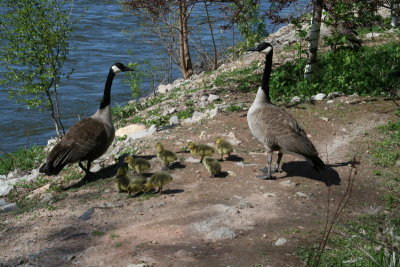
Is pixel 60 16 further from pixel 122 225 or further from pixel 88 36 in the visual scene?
pixel 88 36

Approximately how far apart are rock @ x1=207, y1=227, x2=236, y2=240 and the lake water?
8.44m

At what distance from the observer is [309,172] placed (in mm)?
7844

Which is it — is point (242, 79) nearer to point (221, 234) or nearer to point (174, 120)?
point (174, 120)

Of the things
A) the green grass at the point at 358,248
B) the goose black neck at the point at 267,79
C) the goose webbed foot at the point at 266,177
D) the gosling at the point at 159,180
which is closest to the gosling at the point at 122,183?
the gosling at the point at 159,180

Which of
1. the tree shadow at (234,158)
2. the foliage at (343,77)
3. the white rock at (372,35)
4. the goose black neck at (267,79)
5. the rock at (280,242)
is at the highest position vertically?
the goose black neck at (267,79)

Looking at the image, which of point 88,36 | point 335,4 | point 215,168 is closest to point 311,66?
point 335,4

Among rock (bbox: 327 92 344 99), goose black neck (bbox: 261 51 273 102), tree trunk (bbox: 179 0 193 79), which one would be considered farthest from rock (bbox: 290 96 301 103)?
tree trunk (bbox: 179 0 193 79)

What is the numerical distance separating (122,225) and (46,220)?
1.33 m

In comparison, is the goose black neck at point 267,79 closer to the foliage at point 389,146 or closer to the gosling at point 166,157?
the gosling at point 166,157

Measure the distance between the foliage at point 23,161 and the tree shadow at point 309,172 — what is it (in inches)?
273

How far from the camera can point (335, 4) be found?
36.5 feet

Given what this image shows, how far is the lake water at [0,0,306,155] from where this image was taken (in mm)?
17922

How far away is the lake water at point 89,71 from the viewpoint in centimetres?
1792

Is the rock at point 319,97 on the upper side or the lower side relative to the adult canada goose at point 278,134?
lower
